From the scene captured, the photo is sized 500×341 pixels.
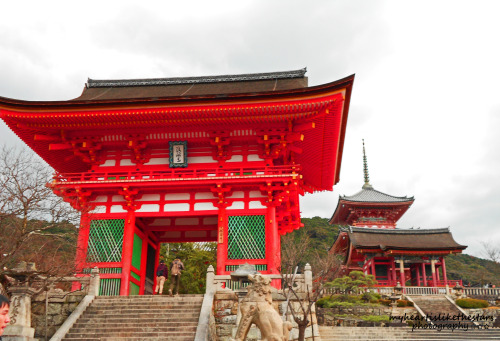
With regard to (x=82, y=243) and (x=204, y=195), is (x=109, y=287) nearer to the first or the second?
(x=82, y=243)

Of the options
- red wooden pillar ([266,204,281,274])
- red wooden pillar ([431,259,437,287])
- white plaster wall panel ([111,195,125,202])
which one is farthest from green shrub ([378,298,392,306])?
white plaster wall panel ([111,195,125,202])

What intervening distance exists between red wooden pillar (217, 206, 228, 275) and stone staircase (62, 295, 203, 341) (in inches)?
106

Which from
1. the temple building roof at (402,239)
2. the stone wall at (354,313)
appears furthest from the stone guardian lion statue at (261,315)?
the temple building roof at (402,239)

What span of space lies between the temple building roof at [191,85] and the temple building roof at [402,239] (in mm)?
20808

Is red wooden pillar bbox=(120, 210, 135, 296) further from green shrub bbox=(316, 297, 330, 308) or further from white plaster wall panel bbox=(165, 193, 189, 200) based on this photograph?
green shrub bbox=(316, 297, 330, 308)

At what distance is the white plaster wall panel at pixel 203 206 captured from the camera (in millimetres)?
18031

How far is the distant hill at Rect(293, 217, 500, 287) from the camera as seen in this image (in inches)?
2496

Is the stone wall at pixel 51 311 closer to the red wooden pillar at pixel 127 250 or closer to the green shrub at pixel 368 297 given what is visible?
the red wooden pillar at pixel 127 250

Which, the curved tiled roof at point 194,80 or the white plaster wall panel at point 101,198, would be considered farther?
the curved tiled roof at point 194,80

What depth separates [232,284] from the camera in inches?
618

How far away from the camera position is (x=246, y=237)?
17234 millimetres

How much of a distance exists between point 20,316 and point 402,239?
1397 inches

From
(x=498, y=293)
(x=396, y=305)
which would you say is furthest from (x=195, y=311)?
(x=498, y=293)

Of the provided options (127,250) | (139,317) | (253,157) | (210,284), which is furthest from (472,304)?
(139,317)
